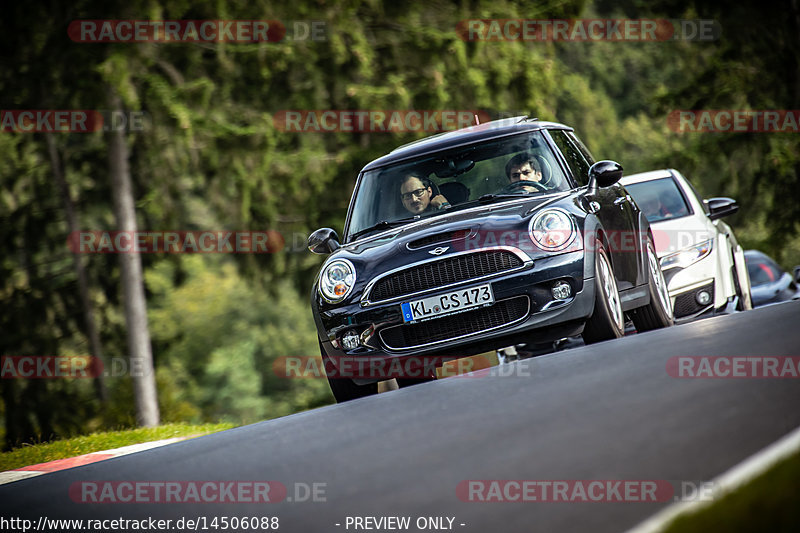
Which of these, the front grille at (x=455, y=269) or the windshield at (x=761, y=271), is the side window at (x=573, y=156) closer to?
the front grille at (x=455, y=269)

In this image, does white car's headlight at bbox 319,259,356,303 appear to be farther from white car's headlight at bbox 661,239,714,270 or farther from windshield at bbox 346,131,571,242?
white car's headlight at bbox 661,239,714,270

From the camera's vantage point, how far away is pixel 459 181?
8.01 m

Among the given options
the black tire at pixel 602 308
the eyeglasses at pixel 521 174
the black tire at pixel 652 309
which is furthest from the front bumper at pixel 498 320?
the black tire at pixel 652 309

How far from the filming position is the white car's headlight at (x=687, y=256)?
33.8 ft

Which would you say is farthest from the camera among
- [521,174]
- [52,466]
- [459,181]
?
[459,181]

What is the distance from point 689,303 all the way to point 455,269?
4380 mm

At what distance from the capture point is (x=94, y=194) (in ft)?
69.1

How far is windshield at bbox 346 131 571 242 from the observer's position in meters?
7.77

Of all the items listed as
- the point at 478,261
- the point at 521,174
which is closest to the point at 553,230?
the point at 478,261

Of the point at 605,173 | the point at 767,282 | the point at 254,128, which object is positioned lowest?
the point at 767,282

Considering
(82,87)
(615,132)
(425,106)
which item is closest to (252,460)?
(82,87)

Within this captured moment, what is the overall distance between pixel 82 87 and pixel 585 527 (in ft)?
51.1

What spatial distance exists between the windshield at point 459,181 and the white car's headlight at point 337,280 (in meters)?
0.72

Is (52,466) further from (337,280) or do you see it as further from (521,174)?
(521,174)
